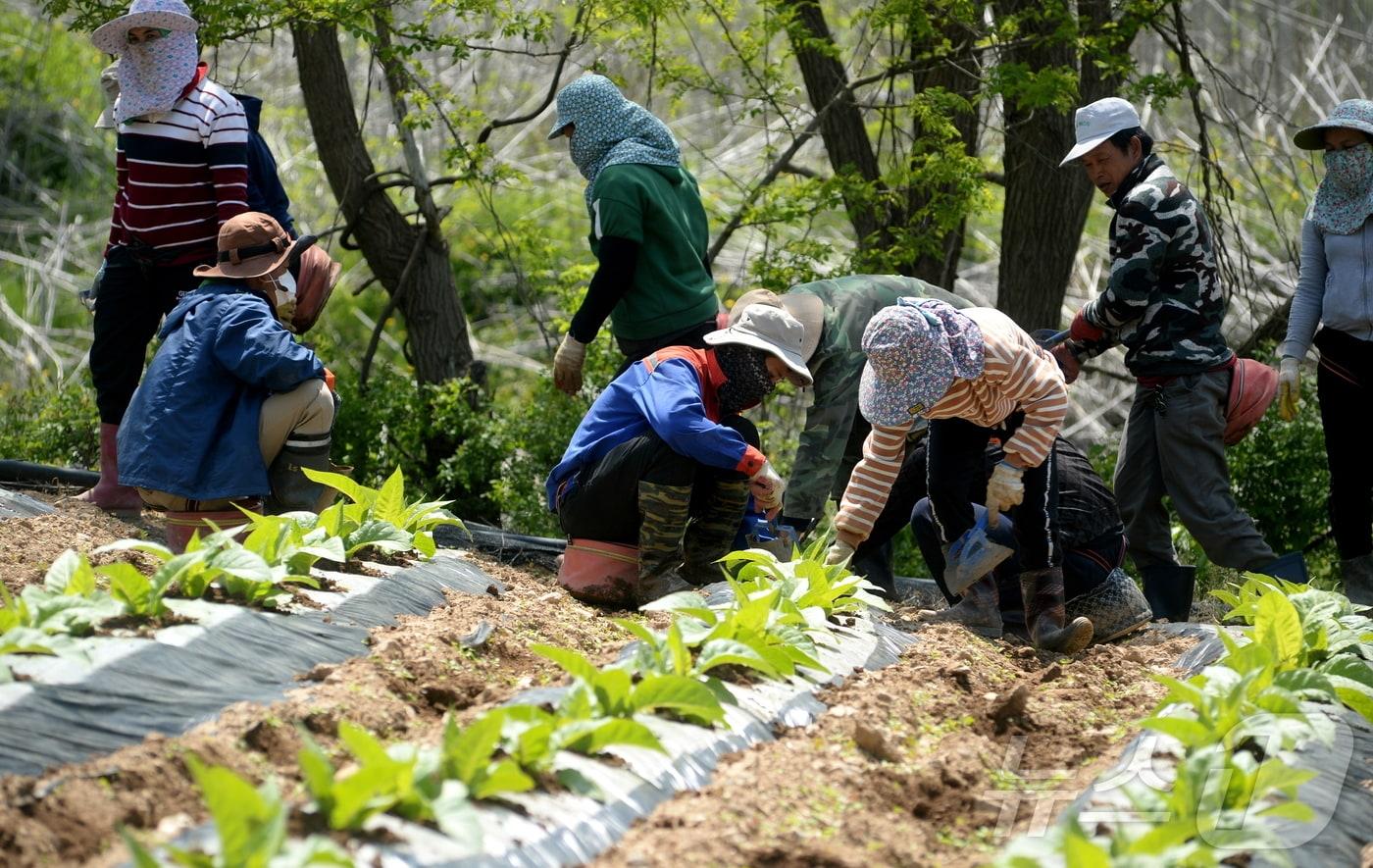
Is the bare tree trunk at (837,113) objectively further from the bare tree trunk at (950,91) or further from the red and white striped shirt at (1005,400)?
the red and white striped shirt at (1005,400)

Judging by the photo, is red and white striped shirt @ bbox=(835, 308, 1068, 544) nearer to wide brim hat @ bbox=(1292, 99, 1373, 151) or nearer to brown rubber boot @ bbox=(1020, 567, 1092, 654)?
brown rubber boot @ bbox=(1020, 567, 1092, 654)

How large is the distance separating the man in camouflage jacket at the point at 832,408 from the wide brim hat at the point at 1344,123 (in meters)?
1.26

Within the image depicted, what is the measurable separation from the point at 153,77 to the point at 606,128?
156 cm

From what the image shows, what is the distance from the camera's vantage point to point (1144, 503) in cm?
475

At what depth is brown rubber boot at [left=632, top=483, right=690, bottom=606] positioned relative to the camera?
428 cm

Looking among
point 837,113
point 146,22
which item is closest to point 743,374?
point 146,22

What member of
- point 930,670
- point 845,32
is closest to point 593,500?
point 930,670

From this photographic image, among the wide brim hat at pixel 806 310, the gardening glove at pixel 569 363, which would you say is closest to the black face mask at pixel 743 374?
the wide brim hat at pixel 806 310

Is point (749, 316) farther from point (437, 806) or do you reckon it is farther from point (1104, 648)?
point (437, 806)

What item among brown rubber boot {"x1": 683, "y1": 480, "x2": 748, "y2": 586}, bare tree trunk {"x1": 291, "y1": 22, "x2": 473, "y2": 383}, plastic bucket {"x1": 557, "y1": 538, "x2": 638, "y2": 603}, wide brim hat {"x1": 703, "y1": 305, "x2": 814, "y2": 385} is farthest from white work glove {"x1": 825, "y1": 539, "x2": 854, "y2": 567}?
bare tree trunk {"x1": 291, "y1": 22, "x2": 473, "y2": 383}

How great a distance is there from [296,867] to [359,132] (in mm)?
5451

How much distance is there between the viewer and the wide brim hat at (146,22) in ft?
15.7

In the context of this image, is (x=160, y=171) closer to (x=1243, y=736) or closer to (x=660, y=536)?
(x=660, y=536)

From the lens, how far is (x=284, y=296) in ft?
15.1
